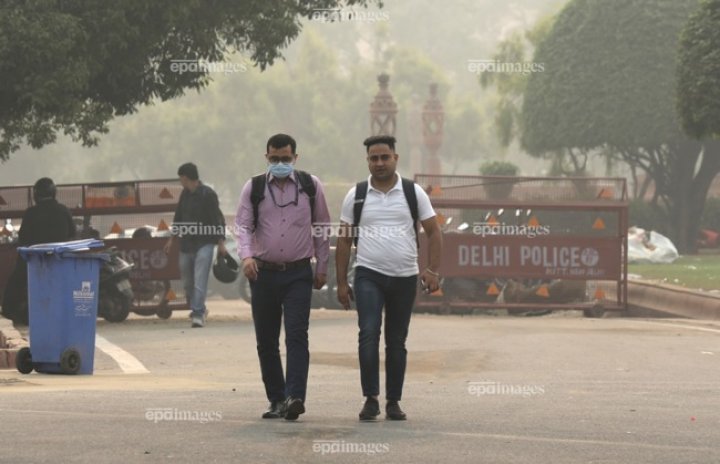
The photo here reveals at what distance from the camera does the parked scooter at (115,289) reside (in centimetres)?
2225

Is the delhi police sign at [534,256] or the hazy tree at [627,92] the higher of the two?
the hazy tree at [627,92]

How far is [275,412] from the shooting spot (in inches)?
419

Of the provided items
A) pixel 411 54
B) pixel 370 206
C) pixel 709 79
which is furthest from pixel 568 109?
pixel 411 54

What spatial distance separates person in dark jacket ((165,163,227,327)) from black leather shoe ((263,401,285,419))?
1035 centimetres

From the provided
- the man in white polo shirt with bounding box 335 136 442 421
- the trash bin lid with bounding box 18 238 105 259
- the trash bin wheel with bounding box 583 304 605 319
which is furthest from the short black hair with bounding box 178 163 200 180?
the man in white polo shirt with bounding box 335 136 442 421

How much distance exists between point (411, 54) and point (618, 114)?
82.1 meters

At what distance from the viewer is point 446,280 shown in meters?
24.3

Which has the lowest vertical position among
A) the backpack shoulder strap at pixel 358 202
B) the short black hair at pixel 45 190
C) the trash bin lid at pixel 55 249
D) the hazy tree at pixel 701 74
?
the trash bin lid at pixel 55 249

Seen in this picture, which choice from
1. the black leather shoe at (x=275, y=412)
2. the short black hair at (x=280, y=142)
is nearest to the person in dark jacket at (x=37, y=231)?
the short black hair at (x=280, y=142)

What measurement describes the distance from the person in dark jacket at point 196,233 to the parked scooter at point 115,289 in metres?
1.00

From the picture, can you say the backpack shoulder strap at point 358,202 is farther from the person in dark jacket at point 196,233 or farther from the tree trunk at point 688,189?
the tree trunk at point 688,189

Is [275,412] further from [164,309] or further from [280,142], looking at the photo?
[164,309]

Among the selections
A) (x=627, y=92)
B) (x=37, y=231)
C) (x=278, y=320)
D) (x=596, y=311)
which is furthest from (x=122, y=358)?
(x=627, y=92)

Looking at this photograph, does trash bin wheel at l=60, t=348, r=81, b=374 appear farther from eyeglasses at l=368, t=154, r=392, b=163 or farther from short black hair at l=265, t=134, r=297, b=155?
eyeglasses at l=368, t=154, r=392, b=163
